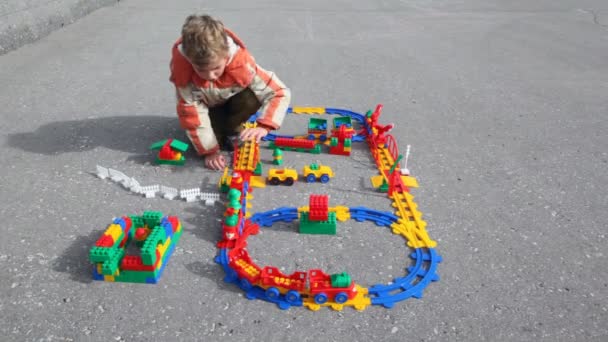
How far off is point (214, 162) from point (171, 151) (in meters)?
0.31

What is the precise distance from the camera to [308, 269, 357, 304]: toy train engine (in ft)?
7.22

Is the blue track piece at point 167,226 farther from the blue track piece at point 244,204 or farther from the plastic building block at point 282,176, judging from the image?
the plastic building block at point 282,176

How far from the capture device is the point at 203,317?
2154 millimetres

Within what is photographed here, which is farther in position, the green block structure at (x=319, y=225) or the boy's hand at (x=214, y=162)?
the boy's hand at (x=214, y=162)

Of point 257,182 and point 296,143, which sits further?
point 296,143

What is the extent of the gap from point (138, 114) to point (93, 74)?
4.30ft

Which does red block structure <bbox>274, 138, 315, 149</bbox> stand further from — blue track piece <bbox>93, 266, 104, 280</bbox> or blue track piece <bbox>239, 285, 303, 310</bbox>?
blue track piece <bbox>93, 266, 104, 280</bbox>

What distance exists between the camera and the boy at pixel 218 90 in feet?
8.89

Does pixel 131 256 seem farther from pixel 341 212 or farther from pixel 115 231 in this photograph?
pixel 341 212

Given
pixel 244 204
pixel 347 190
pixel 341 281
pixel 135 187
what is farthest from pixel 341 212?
pixel 135 187

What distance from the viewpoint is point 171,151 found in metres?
3.30

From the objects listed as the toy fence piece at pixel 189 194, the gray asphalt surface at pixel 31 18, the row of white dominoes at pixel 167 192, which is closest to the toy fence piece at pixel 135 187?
the row of white dominoes at pixel 167 192

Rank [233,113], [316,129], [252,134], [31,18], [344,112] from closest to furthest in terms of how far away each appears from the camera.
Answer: [252,134]
[233,113]
[316,129]
[344,112]
[31,18]

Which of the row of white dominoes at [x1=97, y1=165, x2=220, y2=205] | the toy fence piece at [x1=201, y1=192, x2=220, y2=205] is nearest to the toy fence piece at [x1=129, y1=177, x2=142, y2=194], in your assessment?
the row of white dominoes at [x1=97, y1=165, x2=220, y2=205]
